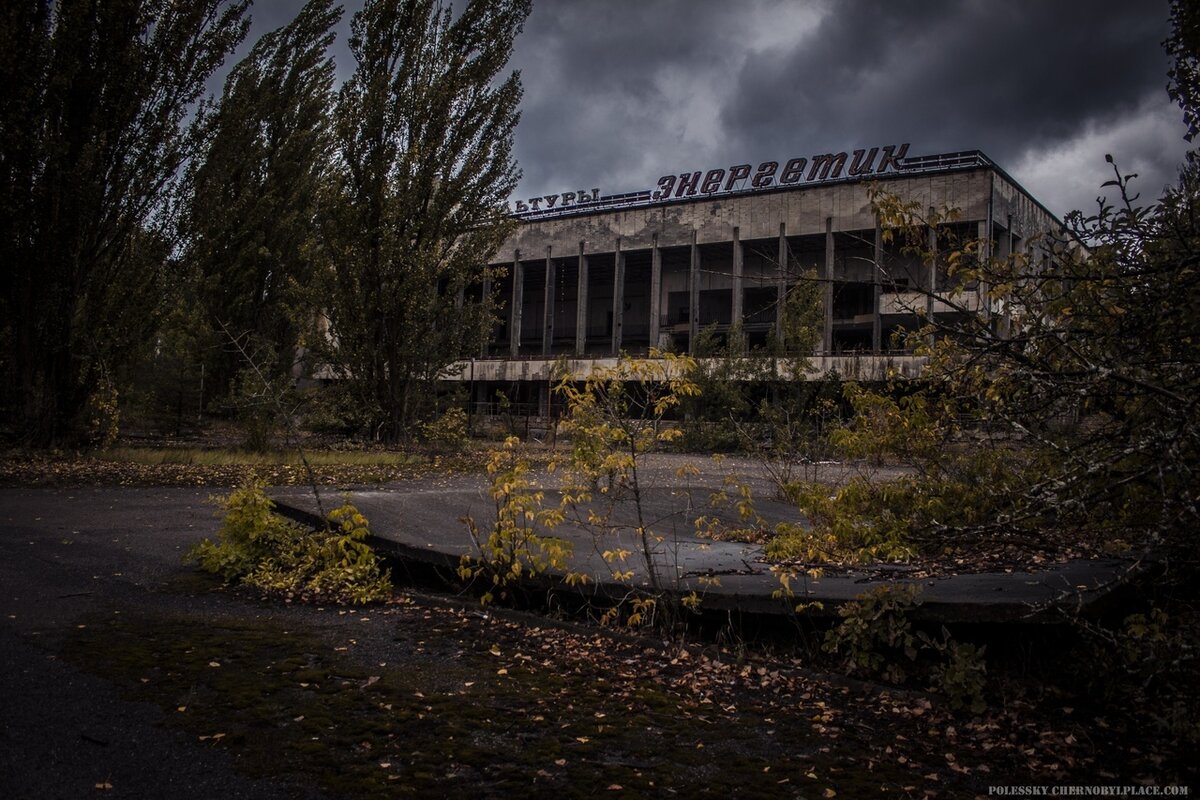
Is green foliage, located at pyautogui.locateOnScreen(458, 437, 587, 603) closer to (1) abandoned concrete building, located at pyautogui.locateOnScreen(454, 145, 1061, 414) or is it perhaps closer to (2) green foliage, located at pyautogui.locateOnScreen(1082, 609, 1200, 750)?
(2) green foliage, located at pyautogui.locateOnScreen(1082, 609, 1200, 750)

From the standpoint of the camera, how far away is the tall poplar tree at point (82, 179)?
1219 cm

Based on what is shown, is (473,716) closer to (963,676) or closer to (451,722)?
(451,722)

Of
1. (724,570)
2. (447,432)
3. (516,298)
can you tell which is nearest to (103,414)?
(447,432)

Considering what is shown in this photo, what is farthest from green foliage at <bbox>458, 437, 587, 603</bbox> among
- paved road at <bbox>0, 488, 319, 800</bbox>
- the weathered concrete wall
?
the weathered concrete wall

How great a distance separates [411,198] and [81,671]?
15.6m

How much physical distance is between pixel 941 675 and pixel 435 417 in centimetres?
1759

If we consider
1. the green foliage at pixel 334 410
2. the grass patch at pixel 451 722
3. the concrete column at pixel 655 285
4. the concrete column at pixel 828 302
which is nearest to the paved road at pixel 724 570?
the grass patch at pixel 451 722

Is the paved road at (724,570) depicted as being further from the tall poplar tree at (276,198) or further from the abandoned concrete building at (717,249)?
the abandoned concrete building at (717,249)

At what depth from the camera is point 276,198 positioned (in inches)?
904

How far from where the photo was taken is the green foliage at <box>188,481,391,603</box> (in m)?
5.67

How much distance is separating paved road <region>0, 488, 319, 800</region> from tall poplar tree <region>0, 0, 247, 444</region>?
210 inches

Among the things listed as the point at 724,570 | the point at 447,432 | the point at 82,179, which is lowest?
the point at 724,570

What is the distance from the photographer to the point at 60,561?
620 centimetres

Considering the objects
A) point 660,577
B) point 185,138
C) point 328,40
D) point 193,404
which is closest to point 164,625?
point 660,577
